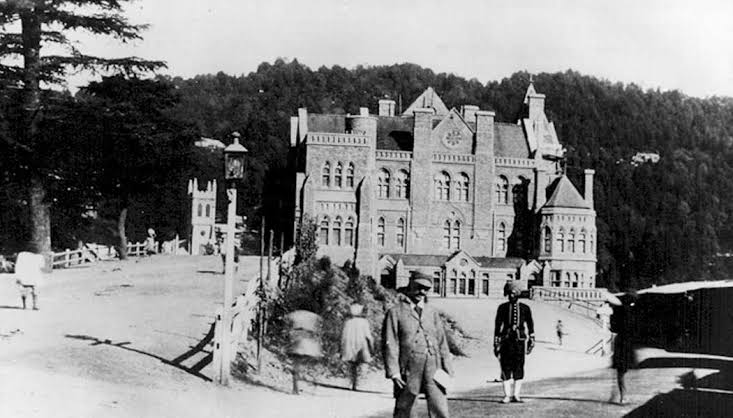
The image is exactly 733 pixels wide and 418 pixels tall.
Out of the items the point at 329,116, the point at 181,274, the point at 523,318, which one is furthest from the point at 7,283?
the point at 329,116

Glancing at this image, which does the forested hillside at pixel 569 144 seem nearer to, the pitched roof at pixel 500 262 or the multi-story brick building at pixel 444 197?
the multi-story brick building at pixel 444 197

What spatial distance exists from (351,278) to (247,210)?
6.83 meters

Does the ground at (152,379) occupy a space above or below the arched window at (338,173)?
below

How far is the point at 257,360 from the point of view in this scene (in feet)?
40.7

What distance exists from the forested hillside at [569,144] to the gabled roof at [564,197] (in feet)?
5.93

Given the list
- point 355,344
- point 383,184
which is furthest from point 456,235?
point 355,344

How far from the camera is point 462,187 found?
38.3m

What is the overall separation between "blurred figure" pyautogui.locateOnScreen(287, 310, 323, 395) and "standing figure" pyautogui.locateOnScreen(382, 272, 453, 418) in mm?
3980

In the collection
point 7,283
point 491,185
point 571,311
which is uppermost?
point 491,185

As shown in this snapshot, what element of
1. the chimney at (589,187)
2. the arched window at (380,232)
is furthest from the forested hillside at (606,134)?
the arched window at (380,232)

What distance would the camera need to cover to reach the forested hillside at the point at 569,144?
2264 cm

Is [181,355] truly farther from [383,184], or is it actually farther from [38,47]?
[383,184]

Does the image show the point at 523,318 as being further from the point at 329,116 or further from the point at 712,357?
the point at 329,116

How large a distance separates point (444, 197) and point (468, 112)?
695cm
